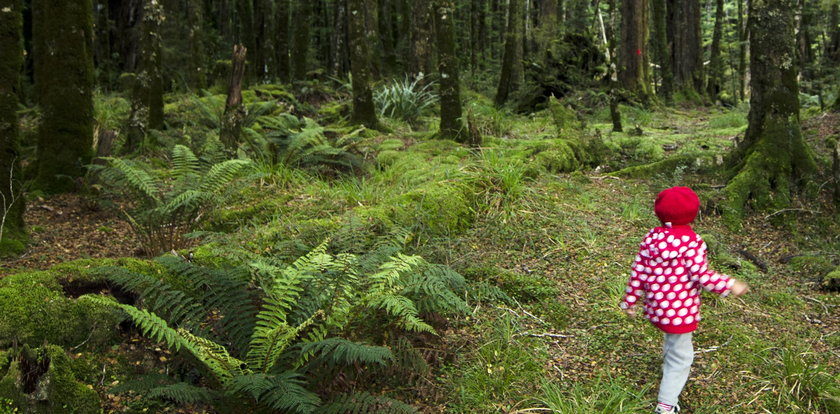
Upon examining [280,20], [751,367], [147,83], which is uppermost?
[280,20]

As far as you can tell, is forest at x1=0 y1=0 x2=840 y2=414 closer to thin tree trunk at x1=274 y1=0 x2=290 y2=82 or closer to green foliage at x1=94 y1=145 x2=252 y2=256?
green foliage at x1=94 y1=145 x2=252 y2=256

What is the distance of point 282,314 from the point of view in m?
3.22

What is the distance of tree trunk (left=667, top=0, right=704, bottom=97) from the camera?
21688mm

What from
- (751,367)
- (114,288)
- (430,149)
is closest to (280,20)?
(430,149)

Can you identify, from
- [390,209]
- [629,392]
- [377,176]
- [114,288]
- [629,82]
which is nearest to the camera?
[629,392]

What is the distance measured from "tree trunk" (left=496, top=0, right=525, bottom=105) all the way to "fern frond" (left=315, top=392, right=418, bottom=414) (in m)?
13.0

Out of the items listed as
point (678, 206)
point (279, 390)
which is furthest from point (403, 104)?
point (279, 390)

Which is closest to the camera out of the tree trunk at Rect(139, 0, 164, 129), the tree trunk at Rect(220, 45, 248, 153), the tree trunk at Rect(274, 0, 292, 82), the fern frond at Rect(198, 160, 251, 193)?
the fern frond at Rect(198, 160, 251, 193)

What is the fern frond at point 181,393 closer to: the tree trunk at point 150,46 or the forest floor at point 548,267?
the forest floor at point 548,267

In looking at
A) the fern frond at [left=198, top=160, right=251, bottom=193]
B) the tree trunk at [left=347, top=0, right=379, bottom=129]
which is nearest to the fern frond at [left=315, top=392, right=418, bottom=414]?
the fern frond at [left=198, top=160, right=251, bottom=193]

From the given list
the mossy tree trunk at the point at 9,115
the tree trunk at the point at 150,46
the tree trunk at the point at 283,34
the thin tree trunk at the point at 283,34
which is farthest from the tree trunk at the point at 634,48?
the mossy tree trunk at the point at 9,115

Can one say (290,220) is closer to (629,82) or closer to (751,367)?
(751,367)

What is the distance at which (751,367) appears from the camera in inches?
150

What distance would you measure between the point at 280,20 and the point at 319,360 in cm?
1933
